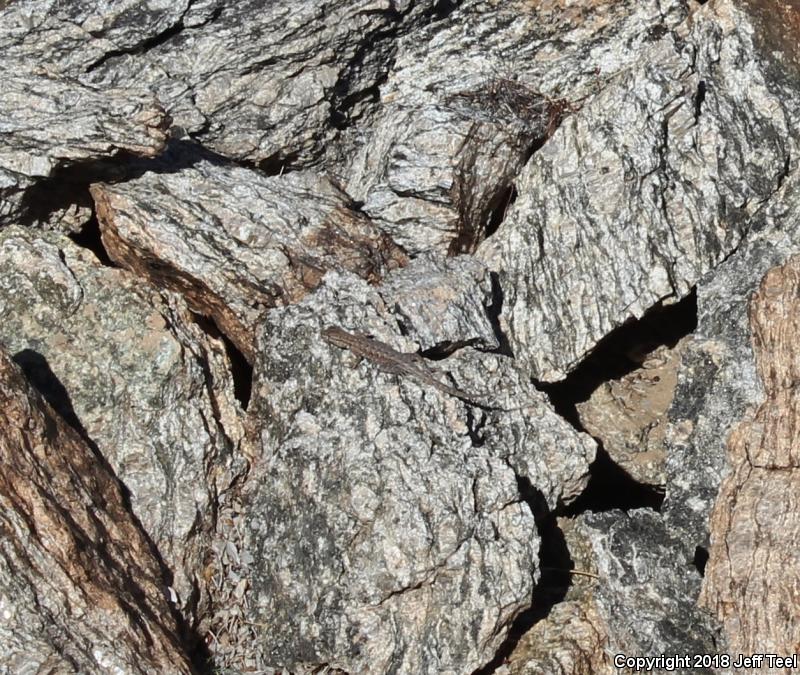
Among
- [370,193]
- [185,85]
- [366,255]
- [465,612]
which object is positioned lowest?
[465,612]

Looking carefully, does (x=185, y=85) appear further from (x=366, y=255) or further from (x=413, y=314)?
(x=413, y=314)

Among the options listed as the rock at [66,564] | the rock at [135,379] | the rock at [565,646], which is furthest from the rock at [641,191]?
the rock at [66,564]

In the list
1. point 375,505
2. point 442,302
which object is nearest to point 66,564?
point 375,505

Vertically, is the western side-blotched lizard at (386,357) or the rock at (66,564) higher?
the western side-blotched lizard at (386,357)

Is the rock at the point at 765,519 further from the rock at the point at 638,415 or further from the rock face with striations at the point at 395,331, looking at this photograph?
the rock at the point at 638,415

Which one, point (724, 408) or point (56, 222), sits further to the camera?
point (56, 222)


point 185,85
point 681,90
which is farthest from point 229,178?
point 681,90

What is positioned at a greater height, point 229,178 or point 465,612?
point 229,178

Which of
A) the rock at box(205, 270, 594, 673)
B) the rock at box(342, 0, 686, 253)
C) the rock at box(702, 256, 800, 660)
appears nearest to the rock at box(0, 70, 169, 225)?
the rock at box(205, 270, 594, 673)
